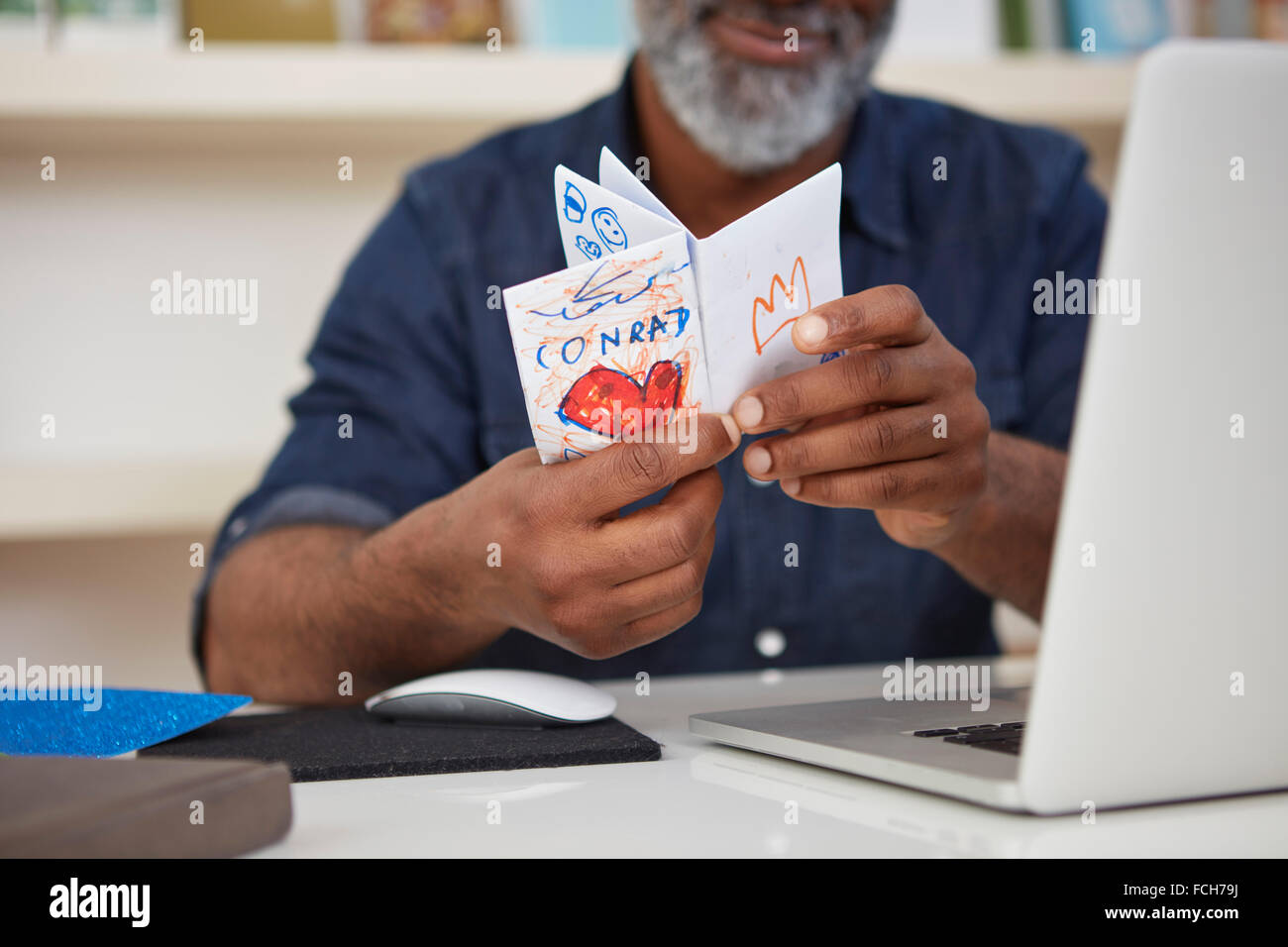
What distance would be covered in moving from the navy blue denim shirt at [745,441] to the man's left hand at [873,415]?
0.52 metres

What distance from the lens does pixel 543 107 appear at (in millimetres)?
1729

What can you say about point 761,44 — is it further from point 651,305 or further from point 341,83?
point 651,305

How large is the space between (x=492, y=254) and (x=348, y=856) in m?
1.00

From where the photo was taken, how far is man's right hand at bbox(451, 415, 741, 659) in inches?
25.6

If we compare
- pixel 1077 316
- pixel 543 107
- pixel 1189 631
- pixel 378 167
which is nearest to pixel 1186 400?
pixel 1189 631

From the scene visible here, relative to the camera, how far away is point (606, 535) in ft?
2.23

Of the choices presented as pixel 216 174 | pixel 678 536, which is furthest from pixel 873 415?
pixel 216 174

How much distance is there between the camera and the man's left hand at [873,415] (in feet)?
2.15

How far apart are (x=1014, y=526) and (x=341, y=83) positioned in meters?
1.17

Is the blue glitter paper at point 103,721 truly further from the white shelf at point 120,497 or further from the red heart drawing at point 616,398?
the white shelf at point 120,497

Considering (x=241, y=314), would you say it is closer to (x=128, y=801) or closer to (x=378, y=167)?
(x=378, y=167)

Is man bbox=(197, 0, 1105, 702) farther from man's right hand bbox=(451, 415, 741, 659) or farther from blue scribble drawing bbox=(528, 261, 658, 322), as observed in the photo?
blue scribble drawing bbox=(528, 261, 658, 322)

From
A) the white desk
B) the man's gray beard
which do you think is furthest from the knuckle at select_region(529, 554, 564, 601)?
the man's gray beard
